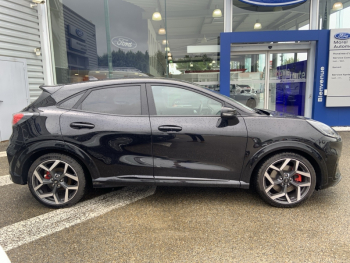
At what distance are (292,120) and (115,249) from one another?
250 centimetres

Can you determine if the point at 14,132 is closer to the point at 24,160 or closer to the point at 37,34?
the point at 24,160

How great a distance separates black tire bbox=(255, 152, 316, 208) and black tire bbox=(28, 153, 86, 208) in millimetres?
2254

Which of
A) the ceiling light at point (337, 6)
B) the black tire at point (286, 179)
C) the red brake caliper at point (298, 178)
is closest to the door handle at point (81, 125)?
the black tire at point (286, 179)

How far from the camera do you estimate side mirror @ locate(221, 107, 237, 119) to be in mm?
3158

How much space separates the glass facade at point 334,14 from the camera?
27.7 feet

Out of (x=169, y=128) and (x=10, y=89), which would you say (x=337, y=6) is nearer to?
(x=169, y=128)

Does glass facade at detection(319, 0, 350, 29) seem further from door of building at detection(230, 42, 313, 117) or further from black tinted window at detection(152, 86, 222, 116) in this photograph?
black tinted window at detection(152, 86, 222, 116)

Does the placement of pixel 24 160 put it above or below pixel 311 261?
above

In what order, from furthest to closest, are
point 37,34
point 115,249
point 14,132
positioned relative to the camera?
point 37,34
point 14,132
point 115,249

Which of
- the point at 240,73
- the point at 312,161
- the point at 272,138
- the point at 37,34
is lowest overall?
the point at 312,161

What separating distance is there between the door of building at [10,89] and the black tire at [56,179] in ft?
17.3

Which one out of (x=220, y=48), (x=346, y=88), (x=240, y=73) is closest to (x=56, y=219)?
(x=220, y=48)

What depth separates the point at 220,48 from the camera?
27.6 feet

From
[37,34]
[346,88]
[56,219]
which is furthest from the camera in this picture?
[37,34]
